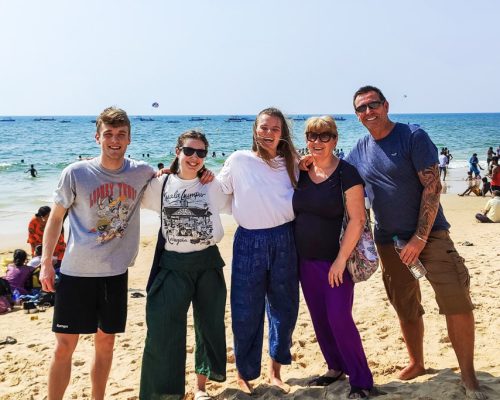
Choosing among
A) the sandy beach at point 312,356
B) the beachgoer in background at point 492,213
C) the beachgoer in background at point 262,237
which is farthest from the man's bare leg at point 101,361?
the beachgoer in background at point 492,213

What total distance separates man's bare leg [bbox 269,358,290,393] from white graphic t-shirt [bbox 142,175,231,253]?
1167 mm

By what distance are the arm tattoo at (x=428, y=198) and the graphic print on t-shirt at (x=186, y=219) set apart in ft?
4.95

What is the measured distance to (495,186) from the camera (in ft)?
52.2

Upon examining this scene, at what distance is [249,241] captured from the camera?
149 inches

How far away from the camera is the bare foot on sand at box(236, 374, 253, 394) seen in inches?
156

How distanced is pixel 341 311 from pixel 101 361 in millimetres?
1786

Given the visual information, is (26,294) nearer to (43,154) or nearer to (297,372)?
(297,372)

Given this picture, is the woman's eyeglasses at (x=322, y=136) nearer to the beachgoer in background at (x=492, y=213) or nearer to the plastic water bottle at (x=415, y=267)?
the plastic water bottle at (x=415, y=267)

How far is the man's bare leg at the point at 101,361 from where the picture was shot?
374cm

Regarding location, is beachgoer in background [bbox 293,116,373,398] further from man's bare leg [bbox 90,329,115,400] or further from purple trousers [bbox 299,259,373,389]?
man's bare leg [bbox 90,329,115,400]

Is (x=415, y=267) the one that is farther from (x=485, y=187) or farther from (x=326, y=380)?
(x=485, y=187)

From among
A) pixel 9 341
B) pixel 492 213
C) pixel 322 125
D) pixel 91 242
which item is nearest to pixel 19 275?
pixel 9 341

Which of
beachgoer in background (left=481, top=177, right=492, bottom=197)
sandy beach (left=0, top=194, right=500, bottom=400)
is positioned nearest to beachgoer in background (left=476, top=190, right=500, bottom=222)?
beachgoer in background (left=481, top=177, right=492, bottom=197)

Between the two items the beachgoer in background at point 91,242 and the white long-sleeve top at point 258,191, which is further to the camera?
the white long-sleeve top at point 258,191
